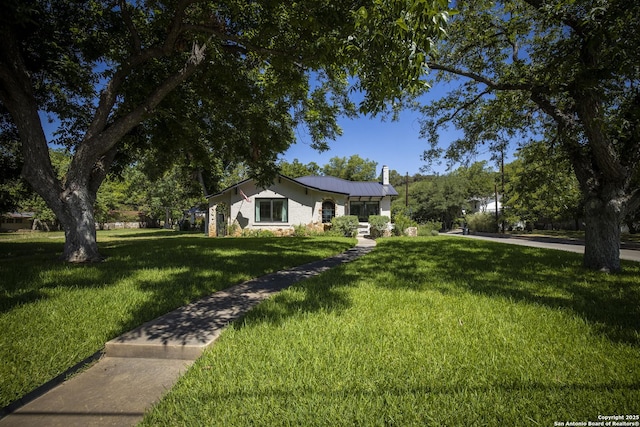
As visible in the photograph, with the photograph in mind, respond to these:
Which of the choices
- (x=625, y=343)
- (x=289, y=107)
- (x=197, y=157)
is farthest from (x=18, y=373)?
(x=197, y=157)

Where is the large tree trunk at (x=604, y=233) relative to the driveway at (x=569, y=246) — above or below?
above

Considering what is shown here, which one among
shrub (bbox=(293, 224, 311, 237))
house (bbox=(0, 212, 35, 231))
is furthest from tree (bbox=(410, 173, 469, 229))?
house (bbox=(0, 212, 35, 231))

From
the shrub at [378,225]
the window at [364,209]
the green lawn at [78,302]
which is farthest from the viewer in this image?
the window at [364,209]

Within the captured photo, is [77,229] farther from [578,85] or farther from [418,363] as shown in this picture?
[578,85]

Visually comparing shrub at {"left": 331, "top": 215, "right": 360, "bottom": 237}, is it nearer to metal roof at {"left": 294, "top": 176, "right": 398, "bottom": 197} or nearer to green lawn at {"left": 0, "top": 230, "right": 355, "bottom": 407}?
metal roof at {"left": 294, "top": 176, "right": 398, "bottom": 197}

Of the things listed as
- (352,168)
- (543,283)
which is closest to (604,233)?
(543,283)

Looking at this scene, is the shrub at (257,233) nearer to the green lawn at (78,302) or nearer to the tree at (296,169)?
the green lawn at (78,302)

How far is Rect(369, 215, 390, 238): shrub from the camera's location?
19797 millimetres

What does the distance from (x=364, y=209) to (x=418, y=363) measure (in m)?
22.7

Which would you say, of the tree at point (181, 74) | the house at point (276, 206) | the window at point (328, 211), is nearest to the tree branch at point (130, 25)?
the tree at point (181, 74)

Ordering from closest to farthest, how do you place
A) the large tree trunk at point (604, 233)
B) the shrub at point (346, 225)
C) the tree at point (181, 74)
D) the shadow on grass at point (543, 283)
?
1. the shadow on grass at point (543, 283)
2. the tree at point (181, 74)
3. the large tree trunk at point (604, 233)
4. the shrub at point (346, 225)

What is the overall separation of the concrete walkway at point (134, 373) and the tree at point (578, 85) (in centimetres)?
705

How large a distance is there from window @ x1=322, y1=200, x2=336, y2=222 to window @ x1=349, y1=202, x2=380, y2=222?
3979 millimetres

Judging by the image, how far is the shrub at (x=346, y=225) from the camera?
19359mm
